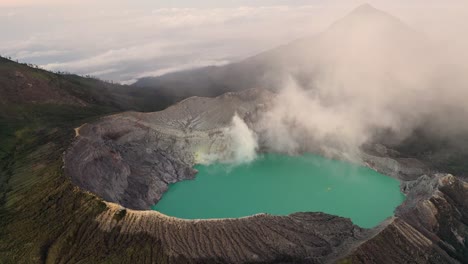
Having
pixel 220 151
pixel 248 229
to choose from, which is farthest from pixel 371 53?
pixel 248 229

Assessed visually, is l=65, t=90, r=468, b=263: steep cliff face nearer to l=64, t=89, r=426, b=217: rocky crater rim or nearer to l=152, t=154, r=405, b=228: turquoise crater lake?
l=64, t=89, r=426, b=217: rocky crater rim

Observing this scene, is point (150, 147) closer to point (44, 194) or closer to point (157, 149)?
point (157, 149)

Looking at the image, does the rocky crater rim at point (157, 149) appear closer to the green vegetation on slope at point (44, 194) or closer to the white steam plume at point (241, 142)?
the white steam plume at point (241, 142)

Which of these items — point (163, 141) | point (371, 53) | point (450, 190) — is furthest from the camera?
point (371, 53)

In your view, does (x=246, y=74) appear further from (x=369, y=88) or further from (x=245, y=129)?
(x=245, y=129)

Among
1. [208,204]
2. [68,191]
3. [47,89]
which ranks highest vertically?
[47,89]

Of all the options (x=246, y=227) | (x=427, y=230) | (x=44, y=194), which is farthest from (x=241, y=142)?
(x=427, y=230)
